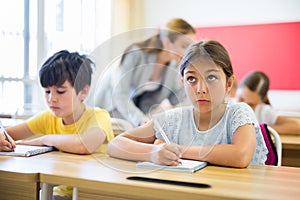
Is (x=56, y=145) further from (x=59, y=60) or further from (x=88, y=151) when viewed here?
(x=59, y=60)

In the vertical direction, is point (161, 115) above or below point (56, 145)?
above

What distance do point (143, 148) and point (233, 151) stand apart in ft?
0.86

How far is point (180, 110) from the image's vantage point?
1.22 meters

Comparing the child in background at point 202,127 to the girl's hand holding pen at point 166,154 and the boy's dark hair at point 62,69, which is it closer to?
the girl's hand holding pen at point 166,154

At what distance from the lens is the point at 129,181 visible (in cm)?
96

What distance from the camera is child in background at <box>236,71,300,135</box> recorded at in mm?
2441

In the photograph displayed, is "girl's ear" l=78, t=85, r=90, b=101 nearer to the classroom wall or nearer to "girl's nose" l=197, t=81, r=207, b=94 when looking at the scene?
"girl's nose" l=197, t=81, r=207, b=94

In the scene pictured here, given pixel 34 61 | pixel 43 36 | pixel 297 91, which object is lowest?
pixel 297 91

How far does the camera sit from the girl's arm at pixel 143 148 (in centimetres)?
112

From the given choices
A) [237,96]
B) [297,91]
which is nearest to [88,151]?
[237,96]

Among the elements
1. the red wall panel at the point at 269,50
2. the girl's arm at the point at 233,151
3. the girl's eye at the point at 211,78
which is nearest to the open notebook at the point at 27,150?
the girl's arm at the point at 233,151

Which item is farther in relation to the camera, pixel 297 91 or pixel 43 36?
pixel 297 91

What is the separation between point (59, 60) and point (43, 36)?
1.83 metres

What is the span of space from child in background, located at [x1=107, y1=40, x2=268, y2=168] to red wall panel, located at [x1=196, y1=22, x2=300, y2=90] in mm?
2833
